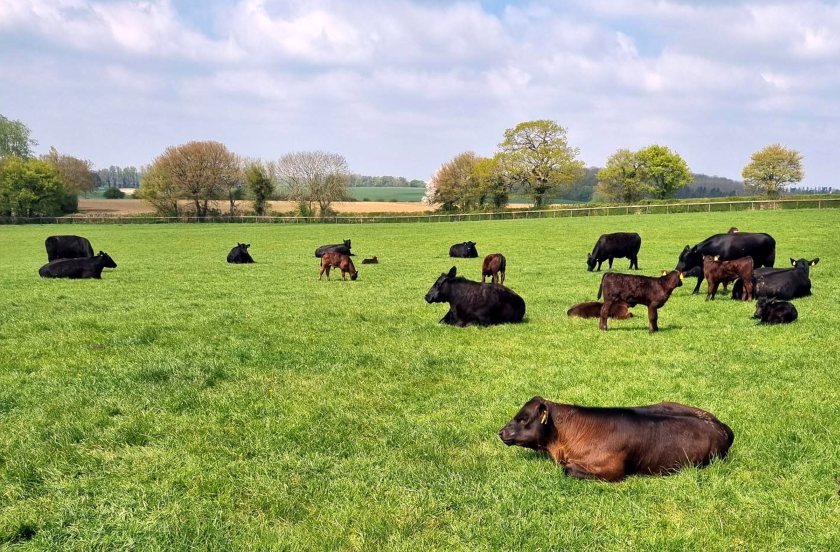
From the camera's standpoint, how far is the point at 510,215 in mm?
67750

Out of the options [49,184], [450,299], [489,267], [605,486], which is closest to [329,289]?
[489,267]

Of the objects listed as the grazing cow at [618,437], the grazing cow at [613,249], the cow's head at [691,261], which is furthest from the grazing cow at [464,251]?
the grazing cow at [618,437]

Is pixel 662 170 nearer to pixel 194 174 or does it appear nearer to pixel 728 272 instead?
pixel 194 174

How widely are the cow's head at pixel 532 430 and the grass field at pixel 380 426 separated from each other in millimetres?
184

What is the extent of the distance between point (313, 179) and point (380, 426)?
91.0 m

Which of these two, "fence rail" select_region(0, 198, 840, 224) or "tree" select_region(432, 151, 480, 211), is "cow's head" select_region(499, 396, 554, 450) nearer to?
"fence rail" select_region(0, 198, 840, 224)

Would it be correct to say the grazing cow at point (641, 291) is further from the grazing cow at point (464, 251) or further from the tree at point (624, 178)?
the tree at point (624, 178)

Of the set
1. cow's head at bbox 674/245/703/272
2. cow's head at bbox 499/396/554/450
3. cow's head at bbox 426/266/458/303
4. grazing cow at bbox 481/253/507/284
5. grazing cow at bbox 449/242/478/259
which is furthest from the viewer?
grazing cow at bbox 449/242/478/259

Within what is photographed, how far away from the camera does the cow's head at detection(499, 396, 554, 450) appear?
548cm

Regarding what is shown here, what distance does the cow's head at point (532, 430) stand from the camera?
5.48 metres

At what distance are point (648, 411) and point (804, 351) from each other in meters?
4.91

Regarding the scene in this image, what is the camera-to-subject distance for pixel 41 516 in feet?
14.9

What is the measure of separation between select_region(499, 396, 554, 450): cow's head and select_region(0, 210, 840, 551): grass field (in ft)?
0.60

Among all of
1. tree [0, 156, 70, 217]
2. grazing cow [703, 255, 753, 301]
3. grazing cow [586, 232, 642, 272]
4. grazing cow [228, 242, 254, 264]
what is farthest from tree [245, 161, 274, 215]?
grazing cow [703, 255, 753, 301]
